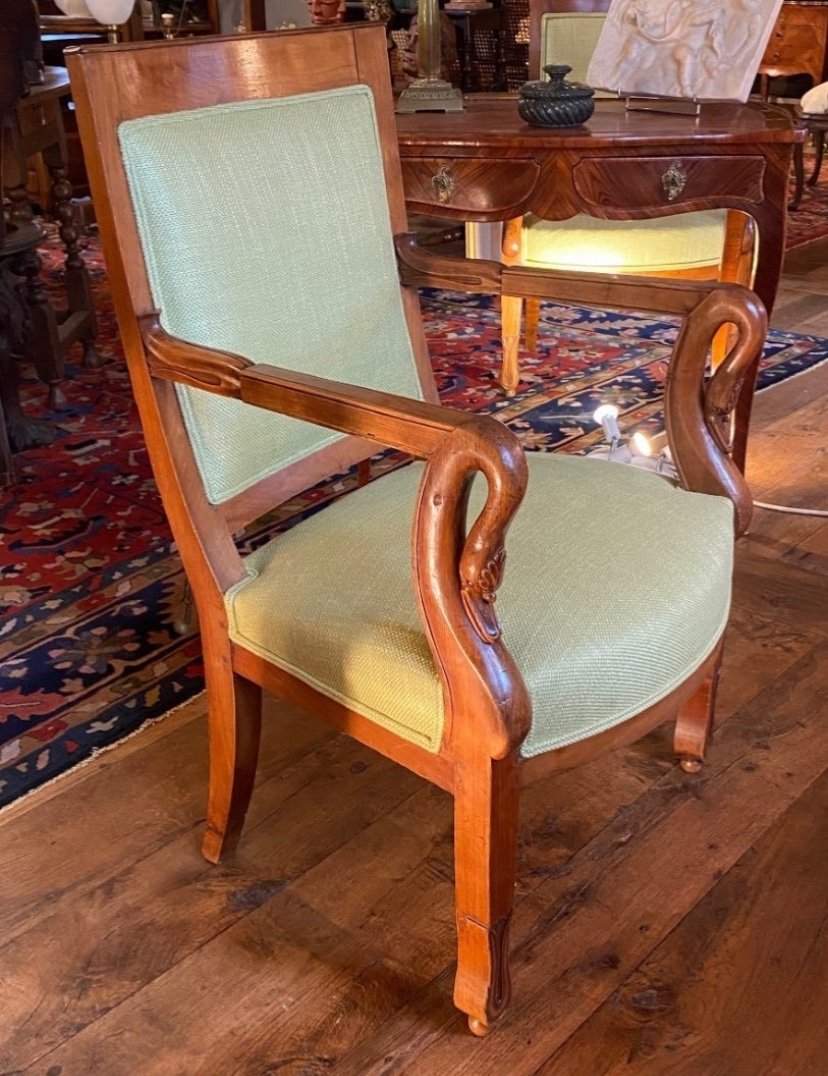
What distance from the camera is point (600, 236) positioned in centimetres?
261

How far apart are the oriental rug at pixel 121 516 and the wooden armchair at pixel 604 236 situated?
39 cm

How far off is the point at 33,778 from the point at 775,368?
2.41 m

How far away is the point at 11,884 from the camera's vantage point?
1.41 m

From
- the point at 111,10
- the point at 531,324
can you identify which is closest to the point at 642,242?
the point at 531,324

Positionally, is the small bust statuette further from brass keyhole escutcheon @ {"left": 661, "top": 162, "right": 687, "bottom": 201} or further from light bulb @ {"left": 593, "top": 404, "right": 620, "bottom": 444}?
light bulb @ {"left": 593, "top": 404, "right": 620, "bottom": 444}

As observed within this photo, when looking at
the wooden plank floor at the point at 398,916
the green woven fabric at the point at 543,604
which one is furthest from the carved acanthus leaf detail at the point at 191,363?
the wooden plank floor at the point at 398,916

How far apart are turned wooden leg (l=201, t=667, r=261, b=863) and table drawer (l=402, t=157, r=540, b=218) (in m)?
1.27

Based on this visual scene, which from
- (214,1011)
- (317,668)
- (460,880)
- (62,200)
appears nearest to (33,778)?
(214,1011)

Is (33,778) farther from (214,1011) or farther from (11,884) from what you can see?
(214,1011)

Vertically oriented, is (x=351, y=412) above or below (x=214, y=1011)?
above

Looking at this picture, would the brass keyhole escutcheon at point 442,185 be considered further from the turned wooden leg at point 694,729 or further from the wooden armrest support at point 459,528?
the wooden armrest support at point 459,528

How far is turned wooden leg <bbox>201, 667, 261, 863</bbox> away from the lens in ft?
4.35

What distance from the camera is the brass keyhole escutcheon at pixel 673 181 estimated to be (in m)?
2.06

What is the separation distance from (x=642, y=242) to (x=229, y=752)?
1.74 meters
